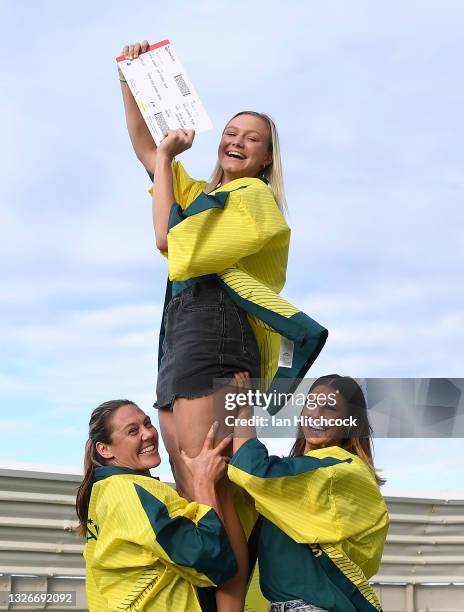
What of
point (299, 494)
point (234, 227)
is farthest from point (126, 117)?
point (299, 494)

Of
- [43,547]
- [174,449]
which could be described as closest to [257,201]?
[174,449]

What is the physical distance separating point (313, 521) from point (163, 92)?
4.62ft

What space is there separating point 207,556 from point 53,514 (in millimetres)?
1910

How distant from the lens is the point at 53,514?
4293 millimetres

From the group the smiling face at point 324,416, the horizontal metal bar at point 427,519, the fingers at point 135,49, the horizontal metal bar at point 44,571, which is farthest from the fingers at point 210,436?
the horizontal metal bar at point 427,519

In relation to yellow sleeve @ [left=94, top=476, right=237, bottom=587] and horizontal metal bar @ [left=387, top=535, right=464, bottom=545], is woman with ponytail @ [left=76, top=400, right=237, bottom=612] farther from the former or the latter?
horizontal metal bar @ [left=387, top=535, right=464, bottom=545]

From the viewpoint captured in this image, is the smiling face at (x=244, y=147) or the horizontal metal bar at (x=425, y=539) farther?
the horizontal metal bar at (x=425, y=539)

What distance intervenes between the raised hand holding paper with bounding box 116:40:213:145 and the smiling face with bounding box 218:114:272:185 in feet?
0.49

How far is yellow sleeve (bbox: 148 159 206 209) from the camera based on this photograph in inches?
121

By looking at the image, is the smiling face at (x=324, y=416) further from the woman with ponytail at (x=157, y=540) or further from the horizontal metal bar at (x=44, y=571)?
the horizontal metal bar at (x=44, y=571)

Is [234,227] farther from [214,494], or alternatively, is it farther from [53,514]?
[53,514]

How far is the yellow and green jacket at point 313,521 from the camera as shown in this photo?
2.61 metres

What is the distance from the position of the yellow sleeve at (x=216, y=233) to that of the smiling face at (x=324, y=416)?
0.50 meters

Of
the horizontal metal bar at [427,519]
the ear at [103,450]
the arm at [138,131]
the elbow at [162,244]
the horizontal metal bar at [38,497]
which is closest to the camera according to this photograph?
the elbow at [162,244]
